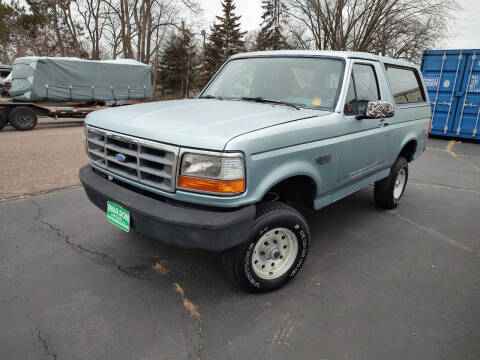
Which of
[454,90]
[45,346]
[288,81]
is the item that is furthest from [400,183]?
[454,90]

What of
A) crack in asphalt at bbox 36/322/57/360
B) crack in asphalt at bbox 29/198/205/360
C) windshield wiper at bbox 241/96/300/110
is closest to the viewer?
crack in asphalt at bbox 36/322/57/360

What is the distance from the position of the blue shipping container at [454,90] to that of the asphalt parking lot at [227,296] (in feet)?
28.8

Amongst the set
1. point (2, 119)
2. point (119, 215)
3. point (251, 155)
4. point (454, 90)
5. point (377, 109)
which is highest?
point (454, 90)

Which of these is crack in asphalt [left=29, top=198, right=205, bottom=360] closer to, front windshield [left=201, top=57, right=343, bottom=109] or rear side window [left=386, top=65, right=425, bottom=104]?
front windshield [left=201, top=57, right=343, bottom=109]

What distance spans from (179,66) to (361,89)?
39.9 m

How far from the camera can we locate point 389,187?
4.64 m

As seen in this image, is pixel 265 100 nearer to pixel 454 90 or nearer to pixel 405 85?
pixel 405 85

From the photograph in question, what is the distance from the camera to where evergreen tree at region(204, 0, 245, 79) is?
→ 4319 centimetres

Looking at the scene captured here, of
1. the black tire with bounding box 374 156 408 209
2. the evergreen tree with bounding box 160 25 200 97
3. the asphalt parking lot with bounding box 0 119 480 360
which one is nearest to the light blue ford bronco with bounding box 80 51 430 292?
the asphalt parking lot with bounding box 0 119 480 360

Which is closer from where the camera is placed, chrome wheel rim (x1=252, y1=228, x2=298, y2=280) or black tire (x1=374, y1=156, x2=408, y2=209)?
chrome wheel rim (x1=252, y1=228, x2=298, y2=280)

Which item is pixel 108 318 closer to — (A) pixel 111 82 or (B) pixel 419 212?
(B) pixel 419 212

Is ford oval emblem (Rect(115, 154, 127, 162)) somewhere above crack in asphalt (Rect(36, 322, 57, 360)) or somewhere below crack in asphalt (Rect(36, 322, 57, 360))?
above

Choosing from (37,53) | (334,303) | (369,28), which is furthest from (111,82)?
(37,53)

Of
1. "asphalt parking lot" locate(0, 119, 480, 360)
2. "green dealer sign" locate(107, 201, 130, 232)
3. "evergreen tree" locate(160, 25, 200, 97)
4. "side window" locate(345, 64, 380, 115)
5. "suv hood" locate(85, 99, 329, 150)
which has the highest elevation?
"evergreen tree" locate(160, 25, 200, 97)
